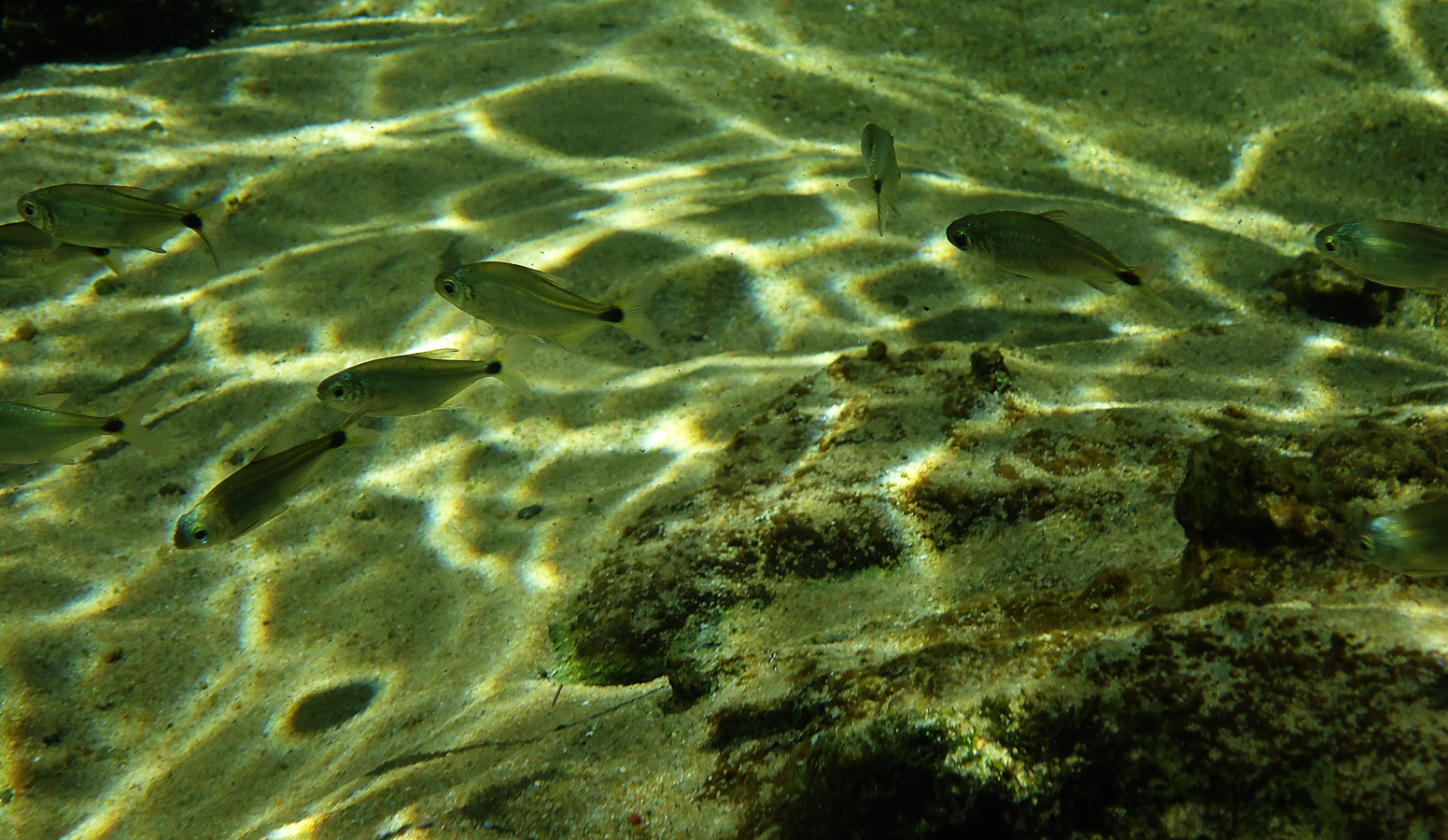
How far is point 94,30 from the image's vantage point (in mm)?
7051

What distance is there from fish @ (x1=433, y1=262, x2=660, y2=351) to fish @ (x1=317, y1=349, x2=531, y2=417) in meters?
0.24

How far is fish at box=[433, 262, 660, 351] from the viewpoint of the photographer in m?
3.13

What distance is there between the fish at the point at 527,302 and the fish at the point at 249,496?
685mm

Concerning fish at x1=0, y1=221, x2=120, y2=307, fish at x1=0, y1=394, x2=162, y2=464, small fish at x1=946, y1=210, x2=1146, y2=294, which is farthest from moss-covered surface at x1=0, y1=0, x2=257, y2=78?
small fish at x1=946, y1=210, x2=1146, y2=294

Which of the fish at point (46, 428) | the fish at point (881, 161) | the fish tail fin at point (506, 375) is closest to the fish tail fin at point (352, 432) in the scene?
the fish tail fin at point (506, 375)

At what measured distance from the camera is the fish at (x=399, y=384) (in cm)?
303

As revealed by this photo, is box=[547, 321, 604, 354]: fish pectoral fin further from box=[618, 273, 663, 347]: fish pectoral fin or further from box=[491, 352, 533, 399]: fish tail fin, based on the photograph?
box=[491, 352, 533, 399]: fish tail fin

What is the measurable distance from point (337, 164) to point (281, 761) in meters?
4.59

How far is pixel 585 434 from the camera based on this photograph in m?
3.84

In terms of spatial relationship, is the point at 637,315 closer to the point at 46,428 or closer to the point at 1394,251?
the point at 46,428

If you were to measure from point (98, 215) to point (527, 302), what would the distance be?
90.5 inches

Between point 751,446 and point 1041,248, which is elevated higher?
point 1041,248

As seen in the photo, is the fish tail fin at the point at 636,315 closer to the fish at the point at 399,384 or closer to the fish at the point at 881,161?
the fish at the point at 399,384

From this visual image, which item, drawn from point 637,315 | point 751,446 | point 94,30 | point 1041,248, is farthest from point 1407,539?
point 94,30
